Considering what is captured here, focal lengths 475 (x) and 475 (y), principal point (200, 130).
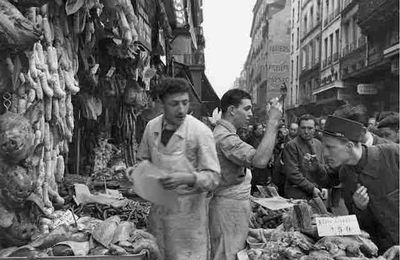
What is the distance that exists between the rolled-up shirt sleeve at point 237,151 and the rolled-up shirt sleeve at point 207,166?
12.8 inches

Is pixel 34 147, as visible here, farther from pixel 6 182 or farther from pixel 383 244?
pixel 383 244

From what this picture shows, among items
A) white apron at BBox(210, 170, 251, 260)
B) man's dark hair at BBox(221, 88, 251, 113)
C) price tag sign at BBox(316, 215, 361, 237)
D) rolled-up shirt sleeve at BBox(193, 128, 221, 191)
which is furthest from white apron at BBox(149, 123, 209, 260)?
price tag sign at BBox(316, 215, 361, 237)

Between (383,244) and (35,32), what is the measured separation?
3049 mm

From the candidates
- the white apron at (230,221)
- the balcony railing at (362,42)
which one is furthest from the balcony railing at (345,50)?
the white apron at (230,221)

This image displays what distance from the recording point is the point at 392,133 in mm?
5430

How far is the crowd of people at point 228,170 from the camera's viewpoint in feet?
11.0

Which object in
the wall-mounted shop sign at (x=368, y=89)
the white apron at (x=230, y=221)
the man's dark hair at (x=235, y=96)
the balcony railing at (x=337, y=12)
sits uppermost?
the balcony railing at (x=337, y=12)

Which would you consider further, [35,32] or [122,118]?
[122,118]

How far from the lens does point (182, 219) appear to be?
3.55 meters

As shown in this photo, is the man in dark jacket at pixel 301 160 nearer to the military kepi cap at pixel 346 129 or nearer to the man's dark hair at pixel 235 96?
the man's dark hair at pixel 235 96

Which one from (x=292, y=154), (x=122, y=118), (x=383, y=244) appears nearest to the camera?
(x=383, y=244)

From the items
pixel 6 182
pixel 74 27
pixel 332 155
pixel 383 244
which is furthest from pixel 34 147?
pixel 383 244

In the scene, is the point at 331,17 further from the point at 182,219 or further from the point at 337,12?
the point at 182,219

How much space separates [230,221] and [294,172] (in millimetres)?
2370
